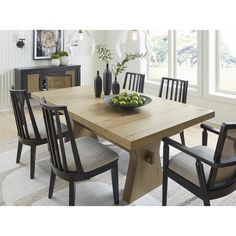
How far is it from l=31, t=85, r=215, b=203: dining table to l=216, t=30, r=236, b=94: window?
1931 mm

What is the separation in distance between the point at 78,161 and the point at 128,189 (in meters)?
0.59

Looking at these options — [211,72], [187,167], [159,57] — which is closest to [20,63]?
[159,57]

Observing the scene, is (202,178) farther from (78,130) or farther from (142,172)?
(78,130)

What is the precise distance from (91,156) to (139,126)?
43 cm

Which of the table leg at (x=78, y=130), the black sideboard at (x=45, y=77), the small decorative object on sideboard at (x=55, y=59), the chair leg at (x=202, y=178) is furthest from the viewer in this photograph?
the small decorative object on sideboard at (x=55, y=59)

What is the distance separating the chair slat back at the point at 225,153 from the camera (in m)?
1.56

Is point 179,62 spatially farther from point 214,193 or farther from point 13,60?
point 214,193

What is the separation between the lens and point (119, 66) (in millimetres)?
2869

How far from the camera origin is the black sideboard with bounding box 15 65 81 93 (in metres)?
4.98

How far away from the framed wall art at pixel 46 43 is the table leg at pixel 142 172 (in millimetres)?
3812

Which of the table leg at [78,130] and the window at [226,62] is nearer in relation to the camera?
the table leg at [78,130]

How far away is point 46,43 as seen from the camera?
539 cm

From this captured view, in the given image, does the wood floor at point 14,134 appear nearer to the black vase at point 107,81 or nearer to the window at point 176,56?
the window at point 176,56

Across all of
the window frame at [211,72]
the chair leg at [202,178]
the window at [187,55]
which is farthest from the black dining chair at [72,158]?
the window at [187,55]
